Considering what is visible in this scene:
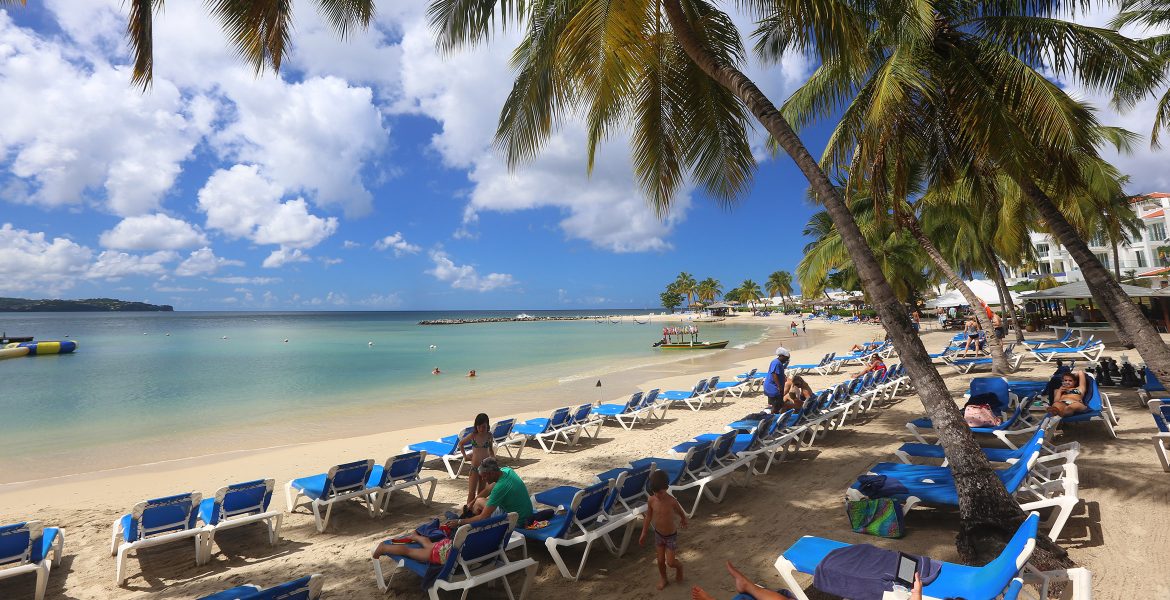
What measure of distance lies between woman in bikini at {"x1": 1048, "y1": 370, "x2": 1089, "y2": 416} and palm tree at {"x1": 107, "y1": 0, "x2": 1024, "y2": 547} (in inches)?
146

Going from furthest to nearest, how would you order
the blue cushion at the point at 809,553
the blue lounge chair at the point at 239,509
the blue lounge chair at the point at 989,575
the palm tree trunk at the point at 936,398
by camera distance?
the blue lounge chair at the point at 239,509
the palm tree trunk at the point at 936,398
the blue cushion at the point at 809,553
the blue lounge chair at the point at 989,575

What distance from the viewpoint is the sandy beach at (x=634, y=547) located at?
389 centimetres

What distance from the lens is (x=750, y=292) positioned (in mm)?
101938

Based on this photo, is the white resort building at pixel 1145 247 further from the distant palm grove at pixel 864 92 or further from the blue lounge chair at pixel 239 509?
the blue lounge chair at pixel 239 509

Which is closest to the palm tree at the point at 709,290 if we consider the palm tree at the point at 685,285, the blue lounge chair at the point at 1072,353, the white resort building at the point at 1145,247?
the palm tree at the point at 685,285

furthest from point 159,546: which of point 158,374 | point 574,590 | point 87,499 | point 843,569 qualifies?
point 158,374

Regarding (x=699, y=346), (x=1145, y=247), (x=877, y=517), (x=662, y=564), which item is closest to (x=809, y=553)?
(x=662, y=564)

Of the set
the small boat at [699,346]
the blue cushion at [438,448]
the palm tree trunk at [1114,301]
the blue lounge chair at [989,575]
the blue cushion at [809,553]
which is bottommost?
the small boat at [699,346]

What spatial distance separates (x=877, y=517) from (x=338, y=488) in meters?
5.09

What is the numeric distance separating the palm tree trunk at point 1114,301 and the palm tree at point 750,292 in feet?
314

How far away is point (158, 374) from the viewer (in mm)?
26812

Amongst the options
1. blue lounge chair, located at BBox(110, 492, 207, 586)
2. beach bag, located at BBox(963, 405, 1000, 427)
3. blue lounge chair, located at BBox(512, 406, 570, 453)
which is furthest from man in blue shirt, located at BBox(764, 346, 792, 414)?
blue lounge chair, located at BBox(110, 492, 207, 586)

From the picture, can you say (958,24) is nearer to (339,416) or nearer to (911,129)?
(911,129)

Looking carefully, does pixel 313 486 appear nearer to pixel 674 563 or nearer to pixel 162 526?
pixel 162 526
